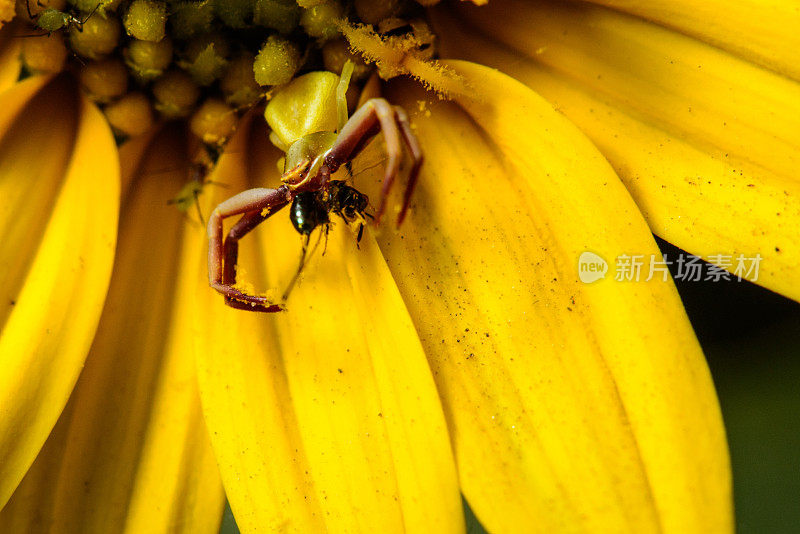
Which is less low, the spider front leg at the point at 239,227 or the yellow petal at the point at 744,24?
the yellow petal at the point at 744,24

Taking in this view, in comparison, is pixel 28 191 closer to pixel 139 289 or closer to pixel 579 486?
pixel 139 289

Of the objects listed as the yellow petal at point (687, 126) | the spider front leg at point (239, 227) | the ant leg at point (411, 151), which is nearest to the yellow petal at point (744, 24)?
the yellow petal at point (687, 126)

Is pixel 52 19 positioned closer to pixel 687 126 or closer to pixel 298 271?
pixel 298 271

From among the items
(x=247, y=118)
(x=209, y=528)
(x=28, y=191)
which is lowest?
(x=209, y=528)

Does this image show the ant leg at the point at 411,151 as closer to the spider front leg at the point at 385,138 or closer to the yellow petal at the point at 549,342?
the spider front leg at the point at 385,138

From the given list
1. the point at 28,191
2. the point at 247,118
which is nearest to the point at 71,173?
the point at 28,191

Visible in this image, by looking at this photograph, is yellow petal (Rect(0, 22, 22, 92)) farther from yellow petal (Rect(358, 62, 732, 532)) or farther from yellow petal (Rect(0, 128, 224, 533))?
yellow petal (Rect(358, 62, 732, 532))

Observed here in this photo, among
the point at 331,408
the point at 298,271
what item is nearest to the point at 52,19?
the point at 298,271
